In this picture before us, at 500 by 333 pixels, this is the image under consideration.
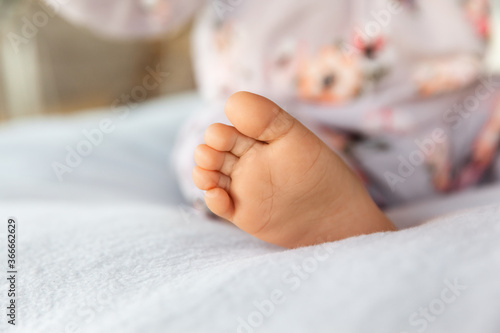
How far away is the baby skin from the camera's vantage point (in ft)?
1.05

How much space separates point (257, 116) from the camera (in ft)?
1.02

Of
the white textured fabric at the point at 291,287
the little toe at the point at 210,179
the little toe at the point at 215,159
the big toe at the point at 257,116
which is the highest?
the big toe at the point at 257,116

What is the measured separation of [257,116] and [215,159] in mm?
44

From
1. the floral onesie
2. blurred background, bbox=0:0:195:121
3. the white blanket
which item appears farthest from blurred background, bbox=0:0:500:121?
the white blanket

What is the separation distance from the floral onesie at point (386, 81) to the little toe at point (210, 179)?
0.69ft

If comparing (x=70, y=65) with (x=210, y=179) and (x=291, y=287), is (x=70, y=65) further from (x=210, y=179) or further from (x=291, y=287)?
(x=291, y=287)

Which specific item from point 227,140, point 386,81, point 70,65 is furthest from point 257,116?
point 70,65

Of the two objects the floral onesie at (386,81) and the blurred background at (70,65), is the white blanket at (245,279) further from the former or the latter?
the blurred background at (70,65)

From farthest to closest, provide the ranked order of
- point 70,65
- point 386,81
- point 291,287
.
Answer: point 70,65 < point 386,81 < point 291,287

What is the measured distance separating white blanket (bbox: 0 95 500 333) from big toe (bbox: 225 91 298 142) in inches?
3.2

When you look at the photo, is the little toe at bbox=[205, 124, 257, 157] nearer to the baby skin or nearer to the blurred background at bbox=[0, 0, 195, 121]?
the baby skin

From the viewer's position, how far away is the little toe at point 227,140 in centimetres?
32

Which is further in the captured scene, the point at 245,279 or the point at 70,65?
the point at 70,65

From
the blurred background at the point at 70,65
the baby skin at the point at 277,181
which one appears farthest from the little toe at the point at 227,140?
the blurred background at the point at 70,65
